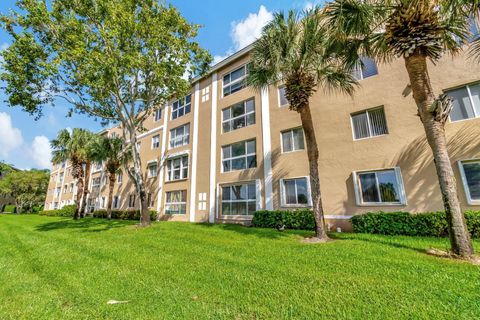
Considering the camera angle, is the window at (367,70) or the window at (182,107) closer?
the window at (367,70)

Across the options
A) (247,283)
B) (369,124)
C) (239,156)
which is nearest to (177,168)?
(239,156)

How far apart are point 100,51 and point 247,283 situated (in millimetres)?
14269

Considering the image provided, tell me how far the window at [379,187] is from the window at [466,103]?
339 cm

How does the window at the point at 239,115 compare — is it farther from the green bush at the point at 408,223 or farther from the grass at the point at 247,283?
the grass at the point at 247,283

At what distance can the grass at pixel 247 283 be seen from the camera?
3986 mm

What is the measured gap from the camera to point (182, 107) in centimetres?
2414

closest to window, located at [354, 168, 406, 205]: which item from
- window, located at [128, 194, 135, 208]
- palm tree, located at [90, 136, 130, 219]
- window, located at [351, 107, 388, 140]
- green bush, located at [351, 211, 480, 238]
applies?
green bush, located at [351, 211, 480, 238]

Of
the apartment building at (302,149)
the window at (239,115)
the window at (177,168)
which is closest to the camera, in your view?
the apartment building at (302,149)

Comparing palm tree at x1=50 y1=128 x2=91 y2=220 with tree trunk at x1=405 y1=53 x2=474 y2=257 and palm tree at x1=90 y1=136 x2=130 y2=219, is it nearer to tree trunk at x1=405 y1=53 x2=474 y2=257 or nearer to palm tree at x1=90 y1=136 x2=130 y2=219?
palm tree at x1=90 y1=136 x2=130 y2=219

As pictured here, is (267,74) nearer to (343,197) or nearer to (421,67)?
(421,67)

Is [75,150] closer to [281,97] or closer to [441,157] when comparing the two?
[281,97]

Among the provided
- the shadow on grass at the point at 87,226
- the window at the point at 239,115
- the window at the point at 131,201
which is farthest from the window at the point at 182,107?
the shadow on grass at the point at 87,226

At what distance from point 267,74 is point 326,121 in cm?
536

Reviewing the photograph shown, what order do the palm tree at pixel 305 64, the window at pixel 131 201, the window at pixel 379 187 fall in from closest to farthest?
the palm tree at pixel 305 64 < the window at pixel 379 187 < the window at pixel 131 201
